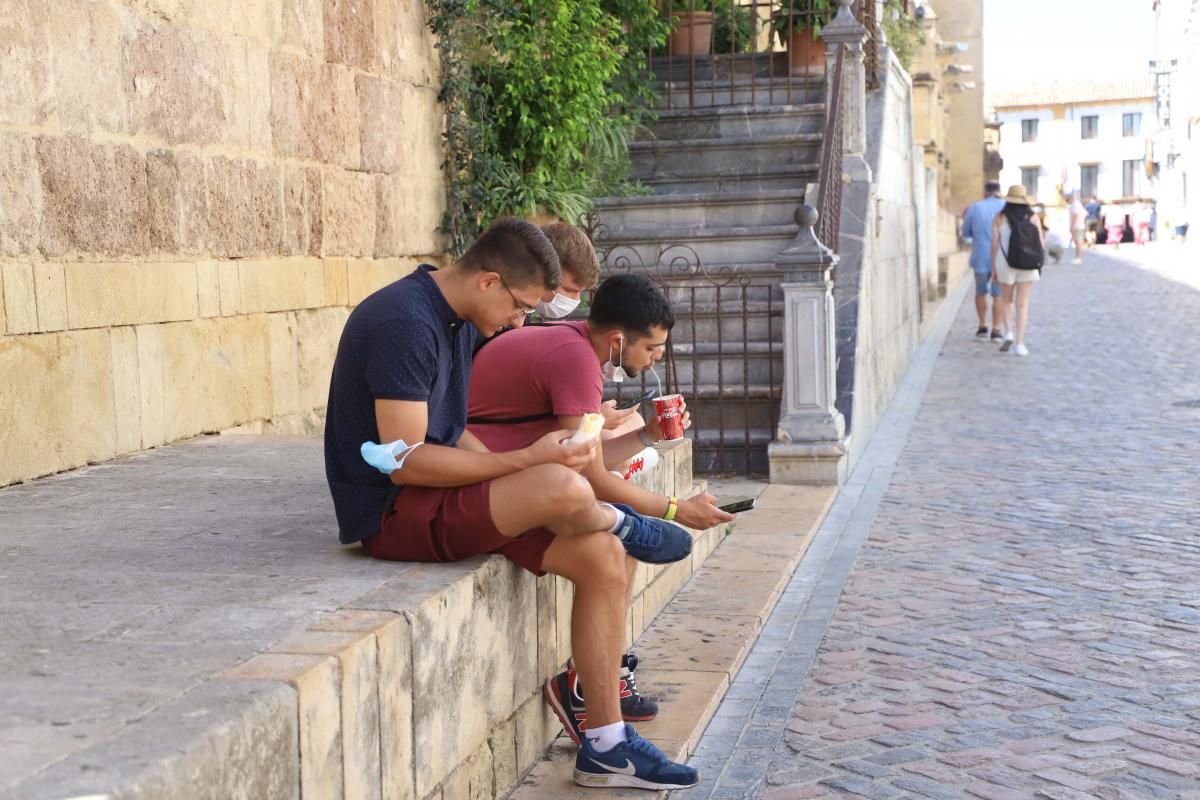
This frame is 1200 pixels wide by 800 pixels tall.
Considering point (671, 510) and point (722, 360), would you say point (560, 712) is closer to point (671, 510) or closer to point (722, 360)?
point (671, 510)

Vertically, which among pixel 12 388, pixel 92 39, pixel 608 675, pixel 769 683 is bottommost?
pixel 769 683

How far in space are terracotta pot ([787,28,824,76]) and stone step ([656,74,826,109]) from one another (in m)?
0.23

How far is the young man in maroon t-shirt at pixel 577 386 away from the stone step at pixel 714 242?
19.1ft

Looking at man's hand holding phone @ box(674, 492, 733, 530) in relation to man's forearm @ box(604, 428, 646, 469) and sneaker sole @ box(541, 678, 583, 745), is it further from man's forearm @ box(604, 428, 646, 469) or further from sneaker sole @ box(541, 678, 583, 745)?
sneaker sole @ box(541, 678, 583, 745)

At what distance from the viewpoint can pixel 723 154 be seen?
12.1 m

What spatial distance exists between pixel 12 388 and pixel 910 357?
461 inches

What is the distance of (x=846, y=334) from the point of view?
379 inches

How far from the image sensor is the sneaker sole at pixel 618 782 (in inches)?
154

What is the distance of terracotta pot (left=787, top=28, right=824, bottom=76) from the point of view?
13.4m

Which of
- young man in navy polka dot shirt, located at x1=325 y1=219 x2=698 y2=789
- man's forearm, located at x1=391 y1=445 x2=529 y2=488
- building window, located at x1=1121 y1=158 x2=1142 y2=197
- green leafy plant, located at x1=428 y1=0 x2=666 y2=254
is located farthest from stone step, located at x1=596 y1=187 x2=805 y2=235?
building window, located at x1=1121 y1=158 x2=1142 y2=197

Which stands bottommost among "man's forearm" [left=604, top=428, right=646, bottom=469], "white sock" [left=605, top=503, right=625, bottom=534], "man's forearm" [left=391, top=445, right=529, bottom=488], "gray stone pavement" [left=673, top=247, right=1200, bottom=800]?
"gray stone pavement" [left=673, top=247, right=1200, bottom=800]

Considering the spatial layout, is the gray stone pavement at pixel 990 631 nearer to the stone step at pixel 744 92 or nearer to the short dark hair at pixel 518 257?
the short dark hair at pixel 518 257

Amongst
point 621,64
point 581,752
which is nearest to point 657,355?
point 581,752

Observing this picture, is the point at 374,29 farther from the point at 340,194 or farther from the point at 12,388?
the point at 12,388
